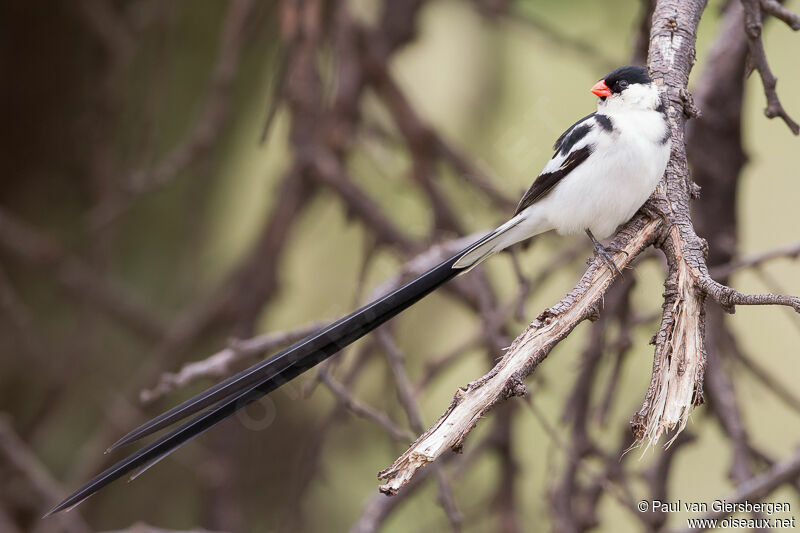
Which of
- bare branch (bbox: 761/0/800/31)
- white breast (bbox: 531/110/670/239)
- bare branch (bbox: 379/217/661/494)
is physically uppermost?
bare branch (bbox: 761/0/800/31)

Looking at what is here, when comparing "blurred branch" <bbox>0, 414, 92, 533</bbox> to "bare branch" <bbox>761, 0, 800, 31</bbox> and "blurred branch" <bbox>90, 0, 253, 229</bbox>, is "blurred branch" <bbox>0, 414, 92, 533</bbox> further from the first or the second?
"bare branch" <bbox>761, 0, 800, 31</bbox>

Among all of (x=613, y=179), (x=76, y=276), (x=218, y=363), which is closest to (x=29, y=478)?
(x=76, y=276)

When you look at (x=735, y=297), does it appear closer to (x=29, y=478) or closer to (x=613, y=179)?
(x=613, y=179)

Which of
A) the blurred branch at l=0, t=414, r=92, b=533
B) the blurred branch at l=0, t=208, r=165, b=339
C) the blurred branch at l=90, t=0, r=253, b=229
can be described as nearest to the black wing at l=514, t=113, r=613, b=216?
the blurred branch at l=90, t=0, r=253, b=229

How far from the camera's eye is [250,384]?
0.93 metres

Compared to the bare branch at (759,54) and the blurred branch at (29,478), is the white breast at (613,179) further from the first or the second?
the blurred branch at (29,478)

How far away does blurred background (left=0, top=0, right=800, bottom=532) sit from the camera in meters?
1.77

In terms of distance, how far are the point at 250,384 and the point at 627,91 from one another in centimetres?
64

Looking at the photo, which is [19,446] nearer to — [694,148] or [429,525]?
[429,525]

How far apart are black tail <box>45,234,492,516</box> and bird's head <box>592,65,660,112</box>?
34 cm

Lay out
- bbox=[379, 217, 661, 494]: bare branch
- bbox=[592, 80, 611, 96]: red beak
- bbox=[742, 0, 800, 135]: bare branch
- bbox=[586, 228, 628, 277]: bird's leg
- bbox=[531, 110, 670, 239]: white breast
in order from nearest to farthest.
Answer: bbox=[379, 217, 661, 494]: bare branch → bbox=[586, 228, 628, 277]: bird's leg → bbox=[531, 110, 670, 239]: white breast → bbox=[742, 0, 800, 135]: bare branch → bbox=[592, 80, 611, 96]: red beak

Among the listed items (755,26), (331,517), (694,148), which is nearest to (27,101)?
(331,517)

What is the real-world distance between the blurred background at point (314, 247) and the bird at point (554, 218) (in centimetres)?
38

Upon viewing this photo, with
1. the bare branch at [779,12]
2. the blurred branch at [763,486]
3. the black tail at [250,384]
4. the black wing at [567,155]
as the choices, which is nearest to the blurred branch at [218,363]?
the black tail at [250,384]
